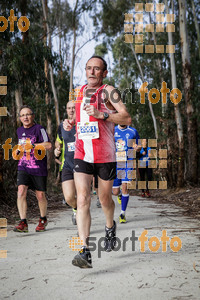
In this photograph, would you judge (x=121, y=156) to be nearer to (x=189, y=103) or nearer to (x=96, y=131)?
(x=96, y=131)

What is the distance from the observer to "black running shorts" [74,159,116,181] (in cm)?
384

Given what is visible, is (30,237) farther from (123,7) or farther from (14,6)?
(123,7)

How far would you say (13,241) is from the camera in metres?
5.01

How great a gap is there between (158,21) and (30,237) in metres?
24.0

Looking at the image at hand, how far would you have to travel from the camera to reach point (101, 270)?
3.52 m

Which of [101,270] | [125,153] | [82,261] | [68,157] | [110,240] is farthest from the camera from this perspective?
[125,153]

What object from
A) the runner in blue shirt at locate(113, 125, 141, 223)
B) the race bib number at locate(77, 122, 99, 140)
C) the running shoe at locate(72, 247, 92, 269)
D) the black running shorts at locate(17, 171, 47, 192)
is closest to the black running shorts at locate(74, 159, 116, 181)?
the race bib number at locate(77, 122, 99, 140)

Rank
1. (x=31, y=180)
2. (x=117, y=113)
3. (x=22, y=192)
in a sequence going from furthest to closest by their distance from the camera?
(x=31, y=180)
(x=22, y=192)
(x=117, y=113)

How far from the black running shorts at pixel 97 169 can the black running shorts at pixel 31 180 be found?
7.00 ft

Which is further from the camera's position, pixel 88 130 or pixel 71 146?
pixel 71 146

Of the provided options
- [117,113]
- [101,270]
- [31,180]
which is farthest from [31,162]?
[101,270]

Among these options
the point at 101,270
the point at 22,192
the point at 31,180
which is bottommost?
the point at 101,270

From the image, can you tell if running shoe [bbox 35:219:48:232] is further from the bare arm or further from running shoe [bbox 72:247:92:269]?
the bare arm

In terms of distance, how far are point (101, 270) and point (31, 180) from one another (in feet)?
8.89
